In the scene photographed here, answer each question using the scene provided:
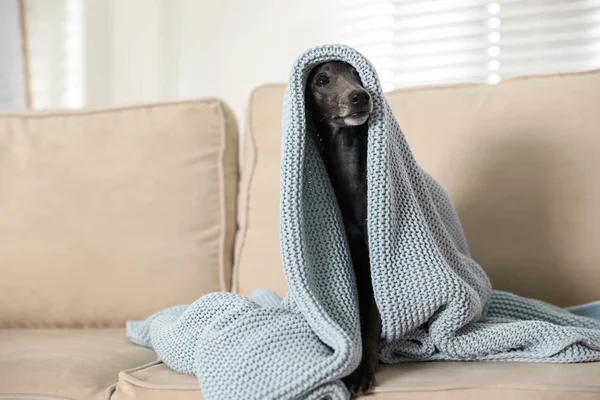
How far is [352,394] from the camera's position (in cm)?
99

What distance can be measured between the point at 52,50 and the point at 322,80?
5.94 ft

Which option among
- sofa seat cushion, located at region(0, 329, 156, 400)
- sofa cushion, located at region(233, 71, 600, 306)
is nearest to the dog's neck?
sofa cushion, located at region(233, 71, 600, 306)

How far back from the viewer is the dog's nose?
1068mm

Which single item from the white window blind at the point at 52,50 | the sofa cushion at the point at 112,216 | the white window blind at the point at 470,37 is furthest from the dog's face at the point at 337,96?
the white window blind at the point at 52,50

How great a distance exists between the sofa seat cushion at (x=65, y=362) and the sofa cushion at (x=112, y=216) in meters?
0.11

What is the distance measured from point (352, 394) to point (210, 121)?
0.98 metres

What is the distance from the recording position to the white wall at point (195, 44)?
2.30 meters

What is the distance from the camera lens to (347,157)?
1188 mm

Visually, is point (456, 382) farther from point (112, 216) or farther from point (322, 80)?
point (112, 216)

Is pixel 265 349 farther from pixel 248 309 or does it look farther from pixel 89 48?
pixel 89 48

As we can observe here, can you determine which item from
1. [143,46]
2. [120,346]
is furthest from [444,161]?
[143,46]

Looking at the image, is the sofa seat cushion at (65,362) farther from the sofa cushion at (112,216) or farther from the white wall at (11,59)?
the white wall at (11,59)

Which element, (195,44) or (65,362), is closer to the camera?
(65,362)

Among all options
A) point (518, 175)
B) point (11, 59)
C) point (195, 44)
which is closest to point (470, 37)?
point (518, 175)
